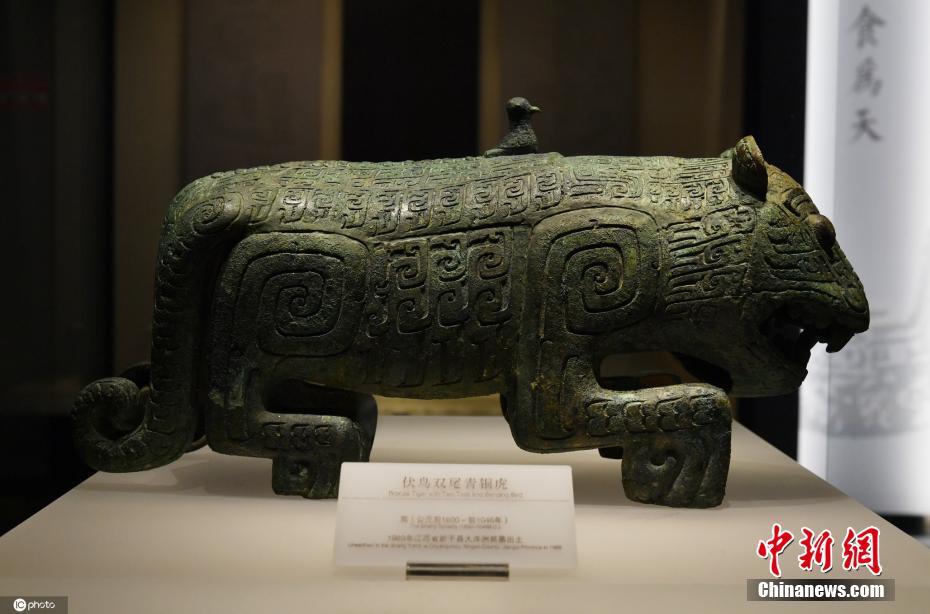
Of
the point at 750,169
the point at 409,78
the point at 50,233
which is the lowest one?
the point at 50,233

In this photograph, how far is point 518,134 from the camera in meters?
2.96

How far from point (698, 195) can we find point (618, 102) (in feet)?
2.26

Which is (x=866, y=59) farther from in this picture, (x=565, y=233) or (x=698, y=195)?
(x=565, y=233)

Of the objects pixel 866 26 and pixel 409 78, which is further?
pixel 866 26

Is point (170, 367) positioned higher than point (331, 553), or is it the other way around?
point (170, 367)

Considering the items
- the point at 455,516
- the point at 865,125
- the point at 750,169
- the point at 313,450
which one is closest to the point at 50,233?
the point at 313,450

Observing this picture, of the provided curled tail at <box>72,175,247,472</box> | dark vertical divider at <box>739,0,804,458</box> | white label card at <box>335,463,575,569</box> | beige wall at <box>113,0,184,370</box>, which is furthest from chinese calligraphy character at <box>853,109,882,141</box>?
beige wall at <box>113,0,184,370</box>

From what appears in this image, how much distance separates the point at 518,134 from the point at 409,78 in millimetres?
458

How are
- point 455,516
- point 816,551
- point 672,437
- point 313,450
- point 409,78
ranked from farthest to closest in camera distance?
1. point 409,78
2. point 313,450
3. point 672,437
4. point 816,551
5. point 455,516

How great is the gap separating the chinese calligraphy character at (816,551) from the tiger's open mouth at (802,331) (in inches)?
22.5

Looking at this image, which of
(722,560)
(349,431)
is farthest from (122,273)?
(722,560)

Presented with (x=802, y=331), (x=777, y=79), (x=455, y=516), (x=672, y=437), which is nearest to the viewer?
(x=455, y=516)

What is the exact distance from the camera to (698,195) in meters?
2.71

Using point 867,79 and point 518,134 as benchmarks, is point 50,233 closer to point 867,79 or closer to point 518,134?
point 518,134
